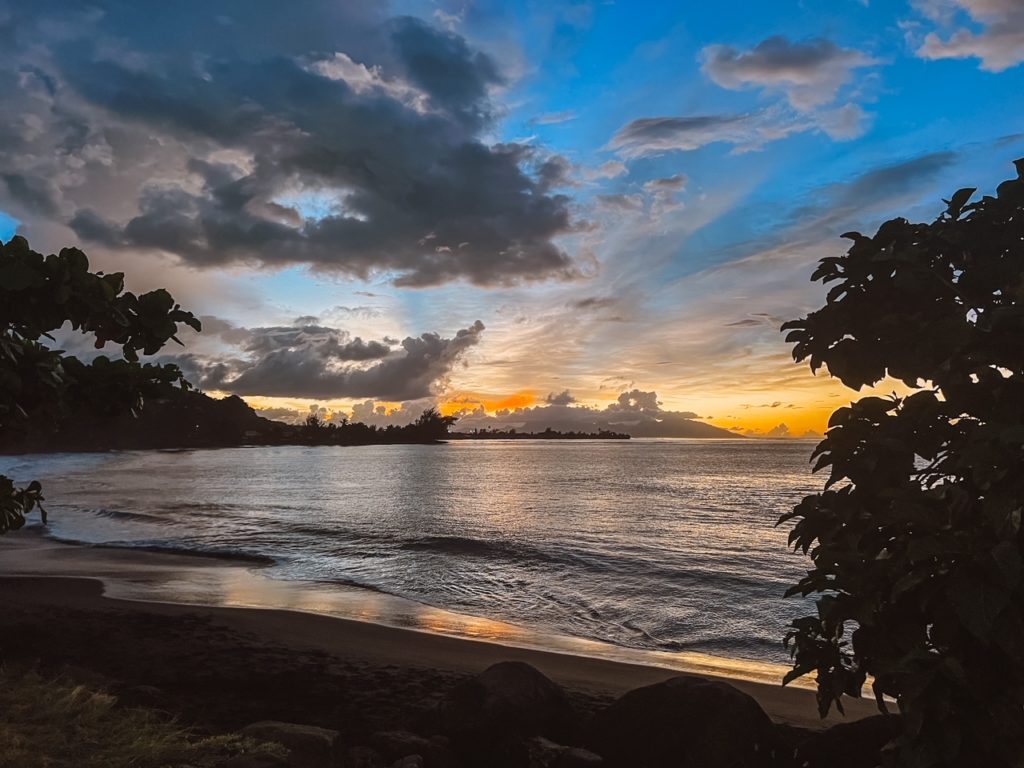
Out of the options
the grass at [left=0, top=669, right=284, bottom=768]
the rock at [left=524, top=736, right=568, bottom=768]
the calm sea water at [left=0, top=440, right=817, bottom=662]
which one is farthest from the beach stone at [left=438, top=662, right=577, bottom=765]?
the calm sea water at [left=0, top=440, right=817, bottom=662]

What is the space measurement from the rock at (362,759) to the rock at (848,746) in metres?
4.03

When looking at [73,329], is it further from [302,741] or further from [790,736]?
[790,736]

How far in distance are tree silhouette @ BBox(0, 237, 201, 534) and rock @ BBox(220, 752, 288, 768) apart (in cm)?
295

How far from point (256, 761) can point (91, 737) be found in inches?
67.0

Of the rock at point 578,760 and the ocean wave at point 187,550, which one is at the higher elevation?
the rock at point 578,760

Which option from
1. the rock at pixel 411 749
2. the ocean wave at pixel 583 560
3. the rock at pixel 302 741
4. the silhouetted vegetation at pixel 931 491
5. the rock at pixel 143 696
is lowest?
the ocean wave at pixel 583 560

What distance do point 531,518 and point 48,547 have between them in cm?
2399

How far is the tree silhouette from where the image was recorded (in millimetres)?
4035

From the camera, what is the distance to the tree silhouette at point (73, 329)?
159 inches

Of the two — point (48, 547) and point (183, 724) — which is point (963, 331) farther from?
point (48, 547)

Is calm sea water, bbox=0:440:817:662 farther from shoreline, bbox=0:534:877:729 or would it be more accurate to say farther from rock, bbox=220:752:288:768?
rock, bbox=220:752:288:768

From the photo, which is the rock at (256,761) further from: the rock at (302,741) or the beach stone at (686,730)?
the beach stone at (686,730)

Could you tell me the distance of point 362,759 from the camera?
6.04 metres

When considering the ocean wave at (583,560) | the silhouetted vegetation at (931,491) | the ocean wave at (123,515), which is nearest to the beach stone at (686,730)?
the silhouetted vegetation at (931,491)
